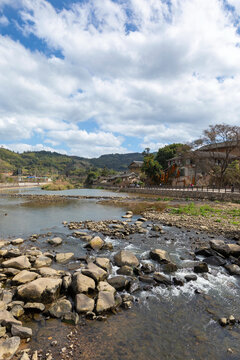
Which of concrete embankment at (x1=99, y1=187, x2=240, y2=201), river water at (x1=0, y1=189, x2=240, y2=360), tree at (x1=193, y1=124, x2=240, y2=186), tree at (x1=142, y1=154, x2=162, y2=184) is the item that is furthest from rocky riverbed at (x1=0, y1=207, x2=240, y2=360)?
tree at (x1=142, y1=154, x2=162, y2=184)

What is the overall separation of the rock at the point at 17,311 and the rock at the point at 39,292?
0.39 m

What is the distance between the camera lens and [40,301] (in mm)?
6125

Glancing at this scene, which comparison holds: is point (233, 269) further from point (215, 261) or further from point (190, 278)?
point (190, 278)

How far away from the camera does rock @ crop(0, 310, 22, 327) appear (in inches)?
197

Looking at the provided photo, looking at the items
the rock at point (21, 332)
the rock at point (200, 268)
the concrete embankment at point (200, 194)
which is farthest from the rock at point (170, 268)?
the concrete embankment at point (200, 194)

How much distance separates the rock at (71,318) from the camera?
536 cm

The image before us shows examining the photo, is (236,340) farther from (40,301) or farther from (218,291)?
(40,301)

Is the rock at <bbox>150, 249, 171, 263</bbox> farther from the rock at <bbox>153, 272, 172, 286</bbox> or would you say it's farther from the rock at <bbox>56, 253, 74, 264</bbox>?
the rock at <bbox>56, 253, 74, 264</bbox>

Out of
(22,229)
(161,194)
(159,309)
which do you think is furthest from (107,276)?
(161,194)

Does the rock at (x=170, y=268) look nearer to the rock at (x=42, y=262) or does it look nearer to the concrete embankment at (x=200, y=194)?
the rock at (x=42, y=262)

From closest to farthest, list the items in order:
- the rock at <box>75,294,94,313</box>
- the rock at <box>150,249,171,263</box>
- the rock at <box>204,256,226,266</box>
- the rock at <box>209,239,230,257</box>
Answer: the rock at <box>75,294,94,313</box>, the rock at <box>204,256,226,266</box>, the rock at <box>150,249,171,263</box>, the rock at <box>209,239,230,257</box>

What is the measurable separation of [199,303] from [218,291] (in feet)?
3.73

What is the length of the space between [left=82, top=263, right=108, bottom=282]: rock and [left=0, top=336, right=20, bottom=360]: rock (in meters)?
3.00

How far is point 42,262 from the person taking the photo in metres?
8.69
